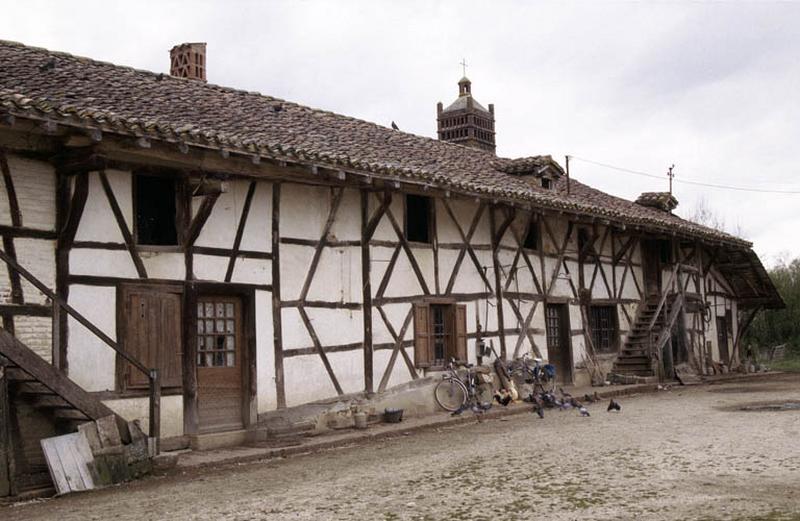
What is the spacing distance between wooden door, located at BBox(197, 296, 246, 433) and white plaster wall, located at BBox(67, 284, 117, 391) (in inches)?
61.2

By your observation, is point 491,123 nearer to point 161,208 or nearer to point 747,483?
point 161,208

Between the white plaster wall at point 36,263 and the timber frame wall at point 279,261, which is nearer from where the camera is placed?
the white plaster wall at point 36,263

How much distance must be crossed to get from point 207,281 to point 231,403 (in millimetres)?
1906

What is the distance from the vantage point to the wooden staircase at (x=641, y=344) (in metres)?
22.3

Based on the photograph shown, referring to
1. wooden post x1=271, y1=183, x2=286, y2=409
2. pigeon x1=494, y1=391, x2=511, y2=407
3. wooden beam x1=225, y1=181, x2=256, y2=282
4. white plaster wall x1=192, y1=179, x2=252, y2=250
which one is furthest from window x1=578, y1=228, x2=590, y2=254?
white plaster wall x1=192, y1=179, x2=252, y2=250

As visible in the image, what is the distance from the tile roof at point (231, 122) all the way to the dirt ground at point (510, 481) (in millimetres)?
4190

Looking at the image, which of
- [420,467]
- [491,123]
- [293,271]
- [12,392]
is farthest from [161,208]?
[491,123]

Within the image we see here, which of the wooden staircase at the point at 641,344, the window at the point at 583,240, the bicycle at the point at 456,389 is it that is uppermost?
the window at the point at 583,240

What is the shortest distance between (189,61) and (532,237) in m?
8.42

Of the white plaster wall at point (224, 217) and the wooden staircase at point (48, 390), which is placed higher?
the white plaster wall at point (224, 217)

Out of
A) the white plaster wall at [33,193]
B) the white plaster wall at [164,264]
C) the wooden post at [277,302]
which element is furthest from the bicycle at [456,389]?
the white plaster wall at [33,193]

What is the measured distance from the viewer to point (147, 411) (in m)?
11.8

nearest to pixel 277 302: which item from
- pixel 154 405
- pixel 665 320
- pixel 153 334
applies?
pixel 153 334

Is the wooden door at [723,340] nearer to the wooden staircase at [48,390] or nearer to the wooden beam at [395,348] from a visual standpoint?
the wooden beam at [395,348]
